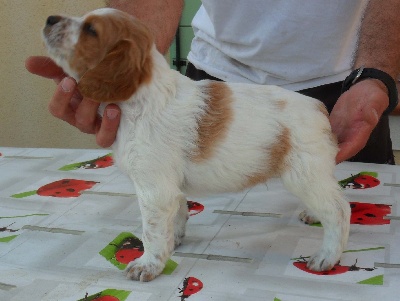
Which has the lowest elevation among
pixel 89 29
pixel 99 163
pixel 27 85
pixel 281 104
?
pixel 27 85

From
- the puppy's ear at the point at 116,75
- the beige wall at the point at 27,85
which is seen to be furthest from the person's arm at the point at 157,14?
the beige wall at the point at 27,85

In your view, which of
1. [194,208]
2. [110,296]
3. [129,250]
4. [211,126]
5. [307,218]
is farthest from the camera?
[194,208]

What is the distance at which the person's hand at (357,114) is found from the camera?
1352mm

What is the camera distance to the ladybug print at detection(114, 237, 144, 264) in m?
1.24

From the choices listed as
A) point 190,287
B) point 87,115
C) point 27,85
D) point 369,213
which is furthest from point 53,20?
point 27,85

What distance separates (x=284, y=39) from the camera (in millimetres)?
1631

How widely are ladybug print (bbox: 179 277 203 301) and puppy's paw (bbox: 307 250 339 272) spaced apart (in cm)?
23

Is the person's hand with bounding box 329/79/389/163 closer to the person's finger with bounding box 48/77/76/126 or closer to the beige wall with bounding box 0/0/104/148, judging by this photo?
the person's finger with bounding box 48/77/76/126

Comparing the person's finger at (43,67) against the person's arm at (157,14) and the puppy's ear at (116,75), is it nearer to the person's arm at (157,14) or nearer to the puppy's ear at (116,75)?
the puppy's ear at (116,75)

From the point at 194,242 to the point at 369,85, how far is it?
55cm

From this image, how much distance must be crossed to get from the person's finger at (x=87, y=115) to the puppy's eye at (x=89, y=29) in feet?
0.46

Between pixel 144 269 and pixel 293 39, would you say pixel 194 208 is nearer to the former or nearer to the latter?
pixel 144 269

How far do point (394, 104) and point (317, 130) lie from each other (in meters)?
0.39

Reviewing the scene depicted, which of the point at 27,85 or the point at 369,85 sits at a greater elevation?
the point at 369,85
